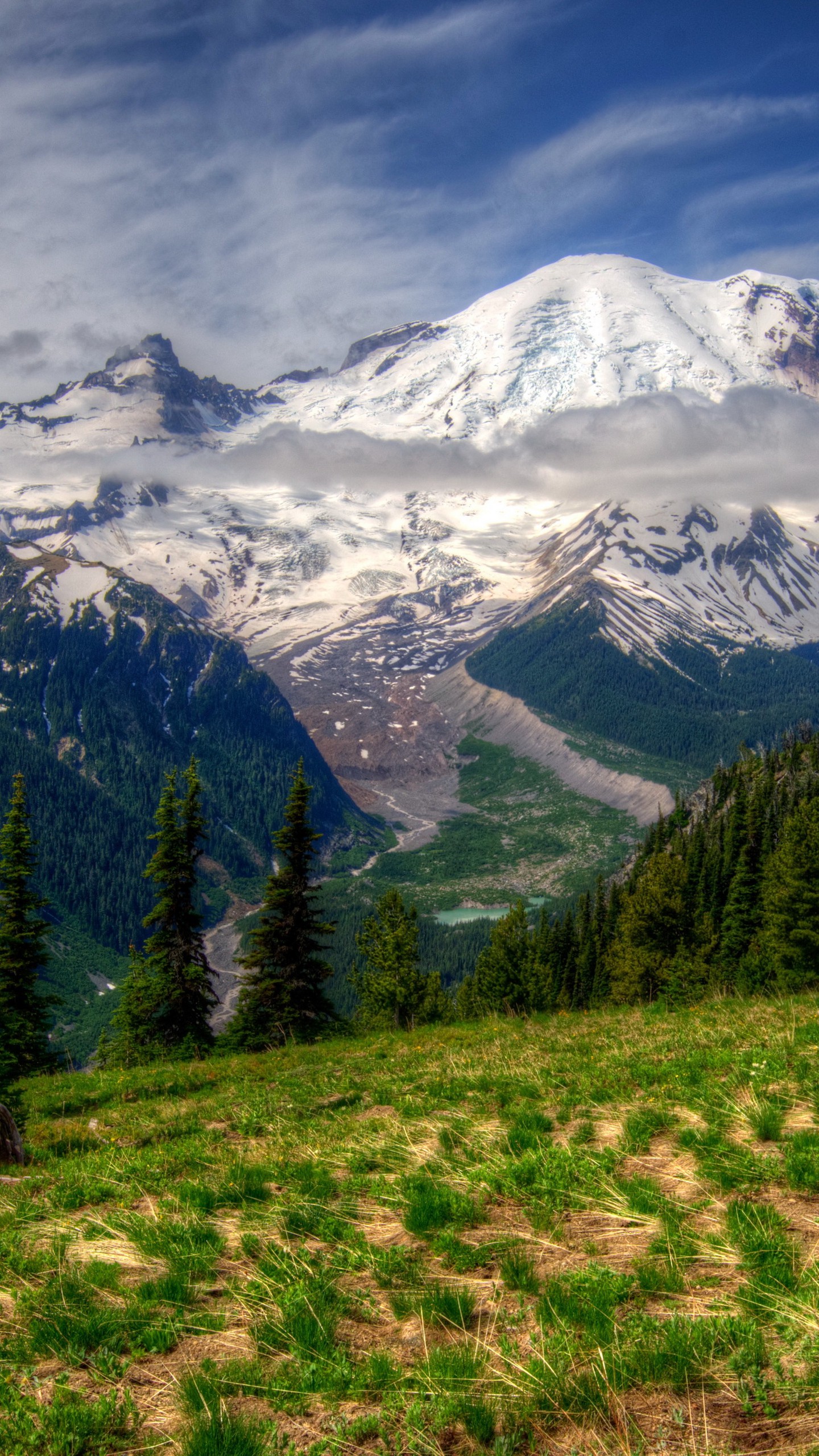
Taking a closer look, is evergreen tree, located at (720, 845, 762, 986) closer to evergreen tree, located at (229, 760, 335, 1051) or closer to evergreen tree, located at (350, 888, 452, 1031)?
evergreen tree, located at (350, 888, 452, 1031)

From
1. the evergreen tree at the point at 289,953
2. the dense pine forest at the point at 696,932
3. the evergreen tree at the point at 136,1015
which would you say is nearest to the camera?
the evergreen tree at the point at 136,1015

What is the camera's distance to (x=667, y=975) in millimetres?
47031

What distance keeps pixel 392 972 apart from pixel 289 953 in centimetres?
954

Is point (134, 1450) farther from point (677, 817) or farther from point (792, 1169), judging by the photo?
point (677, 817)

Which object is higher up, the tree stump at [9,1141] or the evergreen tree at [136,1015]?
the tree stump at [9,1141]

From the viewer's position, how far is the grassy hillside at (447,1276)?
15.7ft

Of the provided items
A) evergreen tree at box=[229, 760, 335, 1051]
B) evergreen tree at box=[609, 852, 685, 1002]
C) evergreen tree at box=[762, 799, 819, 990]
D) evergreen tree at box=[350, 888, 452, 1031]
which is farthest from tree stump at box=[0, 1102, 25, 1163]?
evergreen tree at box=[609, 852, 685, 1002]

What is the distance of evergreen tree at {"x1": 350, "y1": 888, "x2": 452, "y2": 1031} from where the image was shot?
4272cm

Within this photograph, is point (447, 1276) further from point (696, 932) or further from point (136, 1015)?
point (696, 932)

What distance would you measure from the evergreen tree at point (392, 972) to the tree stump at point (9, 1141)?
29.6 metres

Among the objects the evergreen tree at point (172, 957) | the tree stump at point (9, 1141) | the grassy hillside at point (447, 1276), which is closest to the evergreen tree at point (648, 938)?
the evergreen tree at point (172, 957)

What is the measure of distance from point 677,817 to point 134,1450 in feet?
380

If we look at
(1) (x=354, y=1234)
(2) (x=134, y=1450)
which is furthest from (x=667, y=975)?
(2) (x=134, y=1450)

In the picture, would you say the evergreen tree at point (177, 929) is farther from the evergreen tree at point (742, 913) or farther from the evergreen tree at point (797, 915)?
the evergreen tree at point (742, 913)
